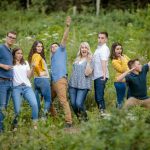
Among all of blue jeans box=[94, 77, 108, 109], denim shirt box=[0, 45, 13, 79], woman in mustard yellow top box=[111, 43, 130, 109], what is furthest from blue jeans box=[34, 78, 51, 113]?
woman in mustard yellow top box=[111, 43, 130, 109]

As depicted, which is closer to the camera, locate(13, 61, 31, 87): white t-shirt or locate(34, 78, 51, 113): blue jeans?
locate(13, 61, 31, 87): white t-shirt

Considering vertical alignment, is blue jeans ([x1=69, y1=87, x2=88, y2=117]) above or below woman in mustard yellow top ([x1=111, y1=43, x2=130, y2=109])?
below

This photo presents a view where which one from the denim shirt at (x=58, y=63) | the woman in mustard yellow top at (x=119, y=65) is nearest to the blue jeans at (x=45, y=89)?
the denim shirt at (x=58, y=63)

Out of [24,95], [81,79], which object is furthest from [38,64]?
[81,79]

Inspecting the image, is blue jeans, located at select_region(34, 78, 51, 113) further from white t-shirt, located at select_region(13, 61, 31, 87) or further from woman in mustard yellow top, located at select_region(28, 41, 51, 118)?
white t-shirt, located at select_region(13, 61, 31, 87)

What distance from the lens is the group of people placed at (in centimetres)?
904

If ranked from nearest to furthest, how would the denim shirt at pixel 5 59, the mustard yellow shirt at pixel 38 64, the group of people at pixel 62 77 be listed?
the denim shirt at pixel 5 59
the group of people at pixel 62 77
the mustard yellow shirt at pixel 38 64

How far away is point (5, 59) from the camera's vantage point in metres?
8.93

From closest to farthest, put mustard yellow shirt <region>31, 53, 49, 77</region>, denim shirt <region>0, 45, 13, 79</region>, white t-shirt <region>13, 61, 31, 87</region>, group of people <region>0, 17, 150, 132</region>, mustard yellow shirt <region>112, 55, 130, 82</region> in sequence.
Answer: denim shirt <region>0, 45, 13, 79</region> < group of people <region>0, 17, 150, 132</region> < white t-shirt <region>13, 61, 31, 87</region> < mustard yellow shirt <region>31, 53, 49, 77</region> < mustard yellow shirt <region>112, 55, 130, 82</region>

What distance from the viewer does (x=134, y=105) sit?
9078 millimetres

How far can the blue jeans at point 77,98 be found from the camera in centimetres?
973

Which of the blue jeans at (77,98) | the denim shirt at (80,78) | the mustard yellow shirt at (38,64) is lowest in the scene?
the blue jeans at (77,98)

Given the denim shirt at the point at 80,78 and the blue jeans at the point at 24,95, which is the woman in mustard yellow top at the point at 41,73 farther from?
the denim shirt at the point at 80,78

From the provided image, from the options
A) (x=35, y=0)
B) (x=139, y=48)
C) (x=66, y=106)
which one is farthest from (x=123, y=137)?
(x=35, y=0)
